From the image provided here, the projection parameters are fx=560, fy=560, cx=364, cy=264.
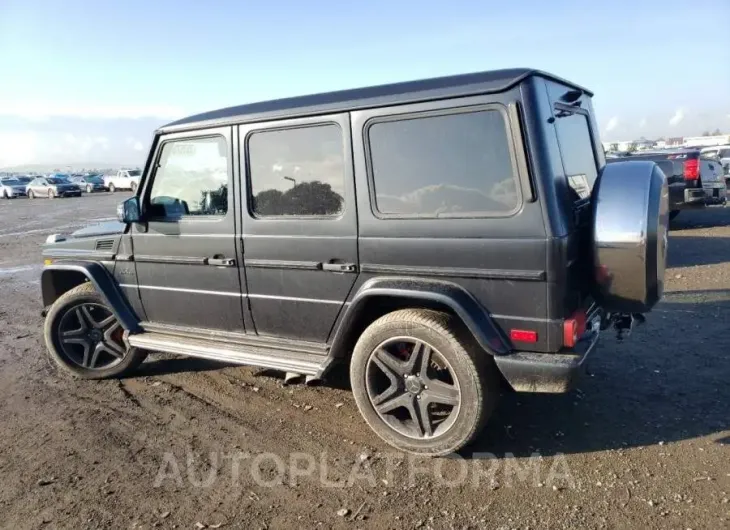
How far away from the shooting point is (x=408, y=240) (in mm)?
3387

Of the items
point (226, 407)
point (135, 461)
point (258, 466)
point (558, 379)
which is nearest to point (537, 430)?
point (558, 379)

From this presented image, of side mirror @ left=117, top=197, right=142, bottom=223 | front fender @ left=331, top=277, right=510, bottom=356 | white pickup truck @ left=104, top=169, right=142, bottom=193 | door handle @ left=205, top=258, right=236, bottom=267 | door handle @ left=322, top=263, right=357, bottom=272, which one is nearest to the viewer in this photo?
front fender @ left=331, top=277, right=510, bottom=356

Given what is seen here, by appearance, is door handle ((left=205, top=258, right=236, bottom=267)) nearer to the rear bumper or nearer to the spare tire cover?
the rear bumper

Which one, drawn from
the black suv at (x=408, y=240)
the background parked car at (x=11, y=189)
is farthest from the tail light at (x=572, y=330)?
the background parked car at (x=11, y=189)

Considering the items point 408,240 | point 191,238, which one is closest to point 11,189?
point 191,238

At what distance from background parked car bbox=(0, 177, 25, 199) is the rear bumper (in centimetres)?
4438

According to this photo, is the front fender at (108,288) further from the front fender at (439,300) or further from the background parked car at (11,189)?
the background parked car at (11,189)

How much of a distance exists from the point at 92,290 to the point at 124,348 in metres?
0.57

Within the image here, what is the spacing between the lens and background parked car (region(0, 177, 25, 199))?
3927 cm

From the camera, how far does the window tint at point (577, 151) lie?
3.38 meters

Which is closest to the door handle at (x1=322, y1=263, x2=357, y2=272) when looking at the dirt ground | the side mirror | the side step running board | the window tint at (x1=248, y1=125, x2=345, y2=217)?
the window tint at (x1=248, y1=125, x2=345, y2=217)

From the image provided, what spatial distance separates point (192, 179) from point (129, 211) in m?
0.59

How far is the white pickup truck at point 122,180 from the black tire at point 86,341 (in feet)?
125

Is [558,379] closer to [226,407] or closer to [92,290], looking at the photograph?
[226,407]
